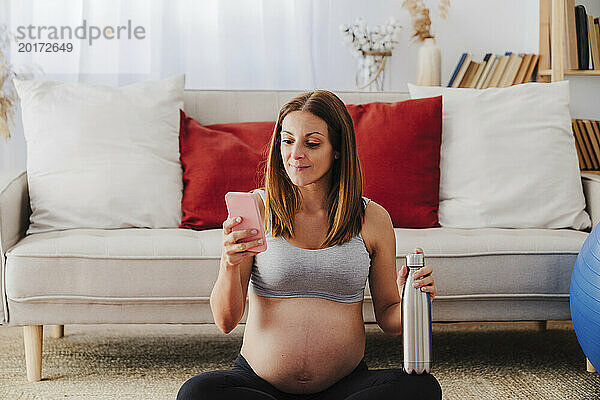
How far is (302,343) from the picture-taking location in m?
1.52

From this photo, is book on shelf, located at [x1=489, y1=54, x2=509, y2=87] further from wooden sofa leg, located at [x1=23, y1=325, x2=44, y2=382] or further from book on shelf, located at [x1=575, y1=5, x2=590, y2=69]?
wooden sofa leg, located at [x1=23, y1=325, x2=44, y2=382]

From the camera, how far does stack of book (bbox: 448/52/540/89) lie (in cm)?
362

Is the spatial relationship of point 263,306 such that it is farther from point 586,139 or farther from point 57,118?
point 586,139

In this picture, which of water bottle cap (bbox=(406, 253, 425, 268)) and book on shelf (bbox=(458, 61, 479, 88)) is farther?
book on shelf (bbox=(458, 61, 479, 88))

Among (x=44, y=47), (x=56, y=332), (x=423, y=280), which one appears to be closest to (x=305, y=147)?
(x=423, y=280)

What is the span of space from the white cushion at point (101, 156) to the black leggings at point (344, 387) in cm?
122

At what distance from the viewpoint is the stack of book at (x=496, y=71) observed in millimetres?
3625

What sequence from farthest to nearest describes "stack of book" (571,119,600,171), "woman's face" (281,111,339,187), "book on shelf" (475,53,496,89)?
"book on shelf" (475,53,496,89) < "stack of book" (571,119,600,171) < "woman's face" (281,111,339,187)

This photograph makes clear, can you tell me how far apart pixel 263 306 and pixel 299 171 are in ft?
0.97

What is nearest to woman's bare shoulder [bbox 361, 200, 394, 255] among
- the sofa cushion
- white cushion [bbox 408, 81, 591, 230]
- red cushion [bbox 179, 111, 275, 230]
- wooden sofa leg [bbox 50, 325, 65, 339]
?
the sofa cushion

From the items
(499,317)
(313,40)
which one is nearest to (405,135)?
(499,317)

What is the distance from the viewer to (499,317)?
2350 millimetres

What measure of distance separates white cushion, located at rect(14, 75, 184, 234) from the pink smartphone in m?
1.28

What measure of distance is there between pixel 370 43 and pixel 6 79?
1.70m
